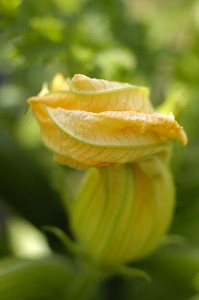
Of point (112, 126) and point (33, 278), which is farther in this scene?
point (33, 278)

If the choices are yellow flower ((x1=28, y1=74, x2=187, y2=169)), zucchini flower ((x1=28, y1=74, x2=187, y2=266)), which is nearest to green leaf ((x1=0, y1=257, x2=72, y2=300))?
zucchini flower ((x1=28, y1=74, x2=187, y2=266))

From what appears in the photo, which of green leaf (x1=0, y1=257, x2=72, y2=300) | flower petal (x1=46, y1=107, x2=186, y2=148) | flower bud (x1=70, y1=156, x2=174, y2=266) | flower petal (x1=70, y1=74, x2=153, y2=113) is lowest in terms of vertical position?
green leaf (x1=0, y1=257, x2=72, y2=300)

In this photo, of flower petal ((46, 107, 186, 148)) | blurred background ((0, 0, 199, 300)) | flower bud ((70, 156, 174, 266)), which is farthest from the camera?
blurred background ((0, 0, 199, 300))

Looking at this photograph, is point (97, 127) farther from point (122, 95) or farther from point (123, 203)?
point (123, 203)

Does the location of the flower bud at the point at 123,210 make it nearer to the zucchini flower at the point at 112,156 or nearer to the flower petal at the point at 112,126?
the zucchini flower at the point at 112,156

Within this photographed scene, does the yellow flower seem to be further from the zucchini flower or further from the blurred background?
the blurred background

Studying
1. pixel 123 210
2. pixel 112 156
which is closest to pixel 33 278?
pixel 123 210

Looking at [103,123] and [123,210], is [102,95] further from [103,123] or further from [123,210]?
[123,210]
